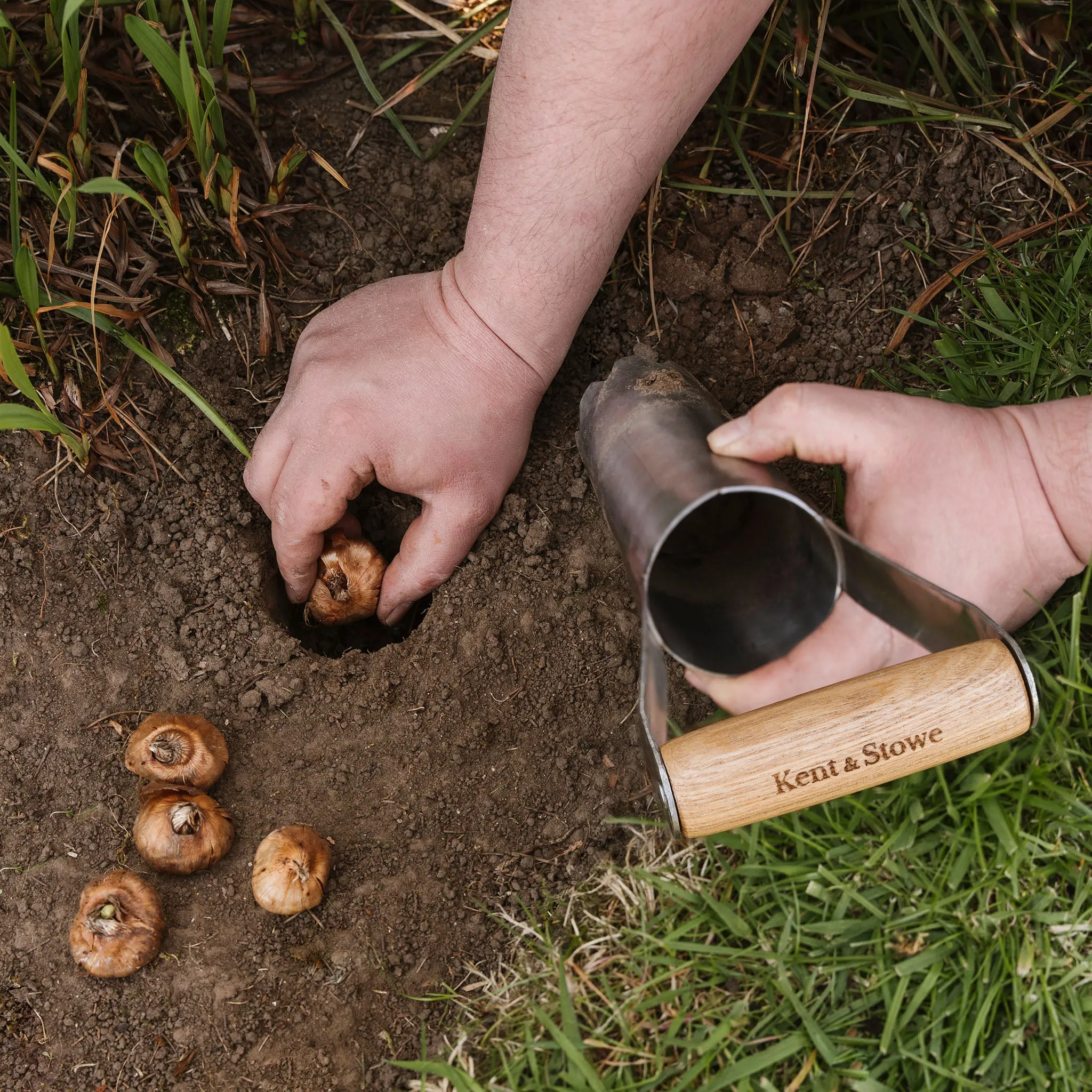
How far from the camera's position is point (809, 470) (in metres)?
1.86

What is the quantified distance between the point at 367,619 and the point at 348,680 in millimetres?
260

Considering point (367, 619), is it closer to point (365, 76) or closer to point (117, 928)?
point (117, 928)

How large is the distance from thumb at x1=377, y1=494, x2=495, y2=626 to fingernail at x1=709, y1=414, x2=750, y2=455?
1.81ft

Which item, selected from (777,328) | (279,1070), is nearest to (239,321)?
(777,328)

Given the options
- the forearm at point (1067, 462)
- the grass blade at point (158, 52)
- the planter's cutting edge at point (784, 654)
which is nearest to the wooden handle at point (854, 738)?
the planter's cutting edge at point (784, 654)

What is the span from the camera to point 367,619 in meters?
2.07

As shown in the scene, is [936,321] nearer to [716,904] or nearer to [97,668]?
[716,904]

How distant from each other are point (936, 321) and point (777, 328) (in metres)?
0.30

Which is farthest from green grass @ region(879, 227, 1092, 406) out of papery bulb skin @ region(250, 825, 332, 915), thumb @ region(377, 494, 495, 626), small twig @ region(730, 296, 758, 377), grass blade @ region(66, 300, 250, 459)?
papery bulb skin @ region(250, 825, 332, 915)

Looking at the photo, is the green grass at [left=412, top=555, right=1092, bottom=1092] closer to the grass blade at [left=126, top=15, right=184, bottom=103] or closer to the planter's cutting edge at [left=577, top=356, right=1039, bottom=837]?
the planter's cutting edge at [left=577, top=356, right=1039, bottom=837]

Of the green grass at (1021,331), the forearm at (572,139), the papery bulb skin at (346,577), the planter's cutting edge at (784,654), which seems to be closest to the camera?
the planter's cutting edge at (784,654)

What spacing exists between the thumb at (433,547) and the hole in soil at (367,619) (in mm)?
75

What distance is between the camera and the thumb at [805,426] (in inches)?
53.9

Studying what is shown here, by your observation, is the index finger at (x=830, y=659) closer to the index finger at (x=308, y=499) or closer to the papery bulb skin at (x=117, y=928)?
the index finger at (x=308, y=499)
